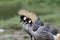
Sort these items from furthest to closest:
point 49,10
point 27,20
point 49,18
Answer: point 49,10 → point 49,18 → point 27,20

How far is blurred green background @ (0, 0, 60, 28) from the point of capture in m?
10.3

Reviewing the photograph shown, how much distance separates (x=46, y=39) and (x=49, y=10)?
22.5 ft

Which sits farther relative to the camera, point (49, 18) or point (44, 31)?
point (49, 18)

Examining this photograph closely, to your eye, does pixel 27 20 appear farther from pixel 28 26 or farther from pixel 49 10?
pixel 49 10

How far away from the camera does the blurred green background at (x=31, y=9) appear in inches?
405

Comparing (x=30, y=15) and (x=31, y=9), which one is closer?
(x=30, y=15)

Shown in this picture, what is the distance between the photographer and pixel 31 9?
14.1 meters

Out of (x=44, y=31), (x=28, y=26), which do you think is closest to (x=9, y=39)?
(x=28, y=26)

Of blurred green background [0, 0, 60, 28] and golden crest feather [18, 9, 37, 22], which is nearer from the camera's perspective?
golden crest feather [18, 9, 37, 22]

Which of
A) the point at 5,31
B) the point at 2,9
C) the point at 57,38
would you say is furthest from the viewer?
the point at 2,9

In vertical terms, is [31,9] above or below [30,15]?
below

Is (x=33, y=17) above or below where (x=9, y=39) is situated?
above

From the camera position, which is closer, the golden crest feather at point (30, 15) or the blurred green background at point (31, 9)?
the golden crest feather at point (30, 15)

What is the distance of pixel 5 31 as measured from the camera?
9.30 metres
